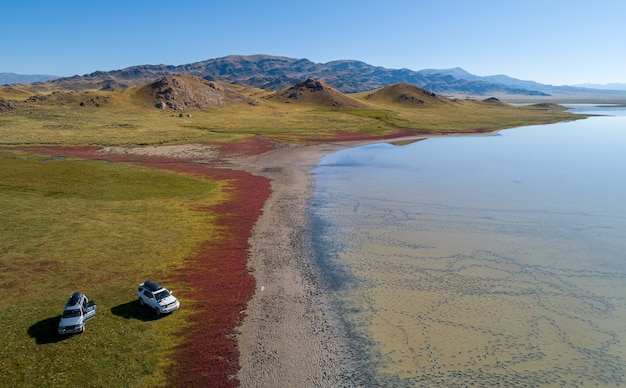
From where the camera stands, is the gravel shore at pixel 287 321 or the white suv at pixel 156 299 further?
the white suv at pixel 156 299

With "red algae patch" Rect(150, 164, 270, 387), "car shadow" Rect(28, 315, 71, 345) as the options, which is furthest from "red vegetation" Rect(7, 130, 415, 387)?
"car shadow" Rect(28, 315, 71, 345)

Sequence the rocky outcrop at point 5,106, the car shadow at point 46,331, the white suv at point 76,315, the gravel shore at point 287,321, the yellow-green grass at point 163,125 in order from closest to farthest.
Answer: the gravel shore at point 287,321 → the car shadow at point 46,331 → the white suv at point 76,315 → the yellow-green grass at point 163,125 → the rocky outcrop at point 5,106

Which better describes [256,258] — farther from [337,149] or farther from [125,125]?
[125,125]

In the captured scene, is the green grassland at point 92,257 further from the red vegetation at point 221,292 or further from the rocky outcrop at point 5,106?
the rocky outcrop at point 5,106

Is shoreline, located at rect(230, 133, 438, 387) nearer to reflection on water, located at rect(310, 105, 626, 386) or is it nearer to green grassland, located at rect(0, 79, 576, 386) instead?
reflection on water, located at rect(310, 105, 626, 386)

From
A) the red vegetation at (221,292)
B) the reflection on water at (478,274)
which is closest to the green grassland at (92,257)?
the red vegetation at (221,292)
